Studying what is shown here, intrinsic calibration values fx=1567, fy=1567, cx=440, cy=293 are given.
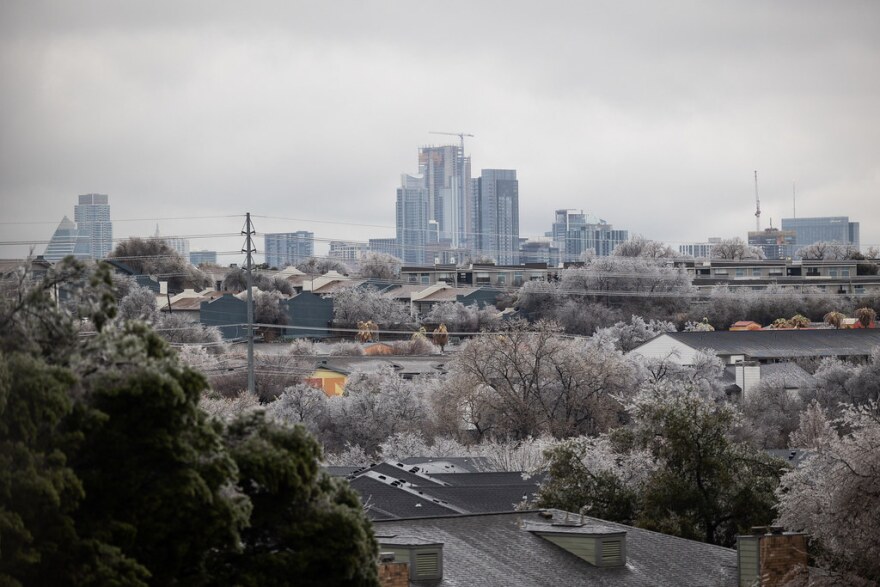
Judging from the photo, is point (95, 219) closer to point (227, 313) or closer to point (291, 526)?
point (227, 313)

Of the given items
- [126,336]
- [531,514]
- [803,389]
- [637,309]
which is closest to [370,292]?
[637,309]

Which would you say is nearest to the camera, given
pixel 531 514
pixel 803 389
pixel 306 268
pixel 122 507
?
pixel 122 507

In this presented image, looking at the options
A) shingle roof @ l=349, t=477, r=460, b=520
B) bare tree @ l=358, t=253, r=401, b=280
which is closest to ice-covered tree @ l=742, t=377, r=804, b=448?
shingle roof @ l=349, t=477, r=460, b=520

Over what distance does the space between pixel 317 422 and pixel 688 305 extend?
241ft

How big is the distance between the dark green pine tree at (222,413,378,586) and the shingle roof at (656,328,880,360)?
77322 millimetres

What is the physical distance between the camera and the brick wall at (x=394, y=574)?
63.8 feet

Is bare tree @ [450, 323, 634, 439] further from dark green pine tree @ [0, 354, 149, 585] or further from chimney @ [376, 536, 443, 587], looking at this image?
dark green pine tree @ [0, 354, 149, 585]

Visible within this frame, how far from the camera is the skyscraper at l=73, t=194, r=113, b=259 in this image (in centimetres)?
11101

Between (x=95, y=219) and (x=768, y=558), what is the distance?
99312mm

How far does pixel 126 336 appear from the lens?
14.0m

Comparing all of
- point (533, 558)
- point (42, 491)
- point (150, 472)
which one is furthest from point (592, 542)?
point (42, 491)

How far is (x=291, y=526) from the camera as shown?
47.3ft

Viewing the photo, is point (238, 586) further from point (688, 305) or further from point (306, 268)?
point (306, 268)

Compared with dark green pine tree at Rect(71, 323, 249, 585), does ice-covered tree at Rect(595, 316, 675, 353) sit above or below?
below
